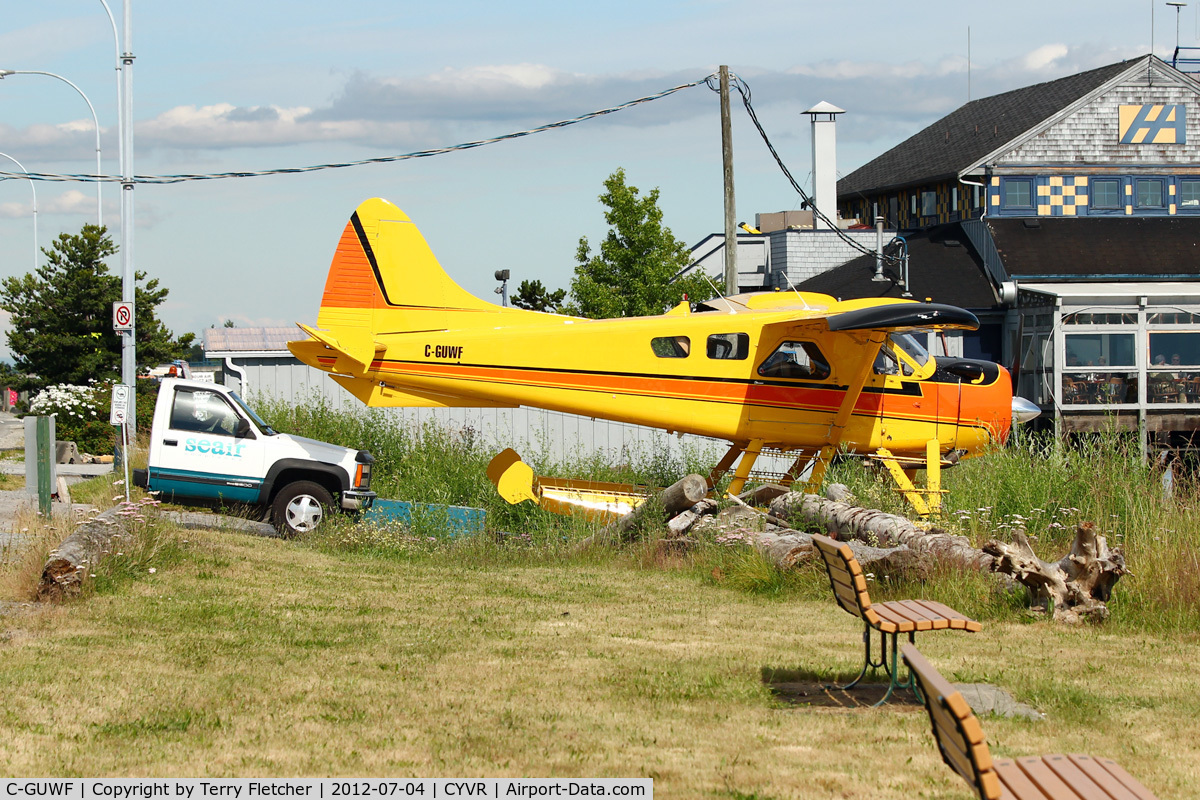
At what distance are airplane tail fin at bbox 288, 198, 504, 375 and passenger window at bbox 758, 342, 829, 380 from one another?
3448 mm

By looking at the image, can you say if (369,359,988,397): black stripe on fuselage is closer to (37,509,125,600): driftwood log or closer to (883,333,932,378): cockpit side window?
(883,333,932,378): cockpit side window

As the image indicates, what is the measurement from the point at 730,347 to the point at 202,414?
21.9 ft

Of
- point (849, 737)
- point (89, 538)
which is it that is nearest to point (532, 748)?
point (849, 737)

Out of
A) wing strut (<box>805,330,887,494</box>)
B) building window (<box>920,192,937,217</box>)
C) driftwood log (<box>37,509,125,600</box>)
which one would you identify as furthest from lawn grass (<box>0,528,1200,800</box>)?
building window (<box>920,192,937,217</box>)

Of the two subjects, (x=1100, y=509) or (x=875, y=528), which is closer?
(x=875, y=528)

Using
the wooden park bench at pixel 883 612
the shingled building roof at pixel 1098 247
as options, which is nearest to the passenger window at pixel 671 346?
the wooden park bench at pixel 883 612

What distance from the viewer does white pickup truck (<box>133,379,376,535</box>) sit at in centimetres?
1479

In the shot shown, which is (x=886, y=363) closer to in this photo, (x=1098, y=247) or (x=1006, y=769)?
(x=1006, y=769)

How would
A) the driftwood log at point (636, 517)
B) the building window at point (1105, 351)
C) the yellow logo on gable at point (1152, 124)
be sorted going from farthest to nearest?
the yellow logo on gable at point (1152, 124)
the building window at point (1105, 351)
the driftwood log at point (636, 517)

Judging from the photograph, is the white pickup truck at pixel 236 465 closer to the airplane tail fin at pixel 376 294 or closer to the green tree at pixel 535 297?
the airplane tail fin at pixel 376 294

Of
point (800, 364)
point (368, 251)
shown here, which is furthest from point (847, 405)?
point (368, 251)

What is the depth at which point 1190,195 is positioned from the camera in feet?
109

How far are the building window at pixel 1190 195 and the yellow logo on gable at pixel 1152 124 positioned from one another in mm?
1244

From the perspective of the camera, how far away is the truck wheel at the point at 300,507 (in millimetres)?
14938
